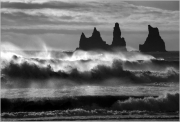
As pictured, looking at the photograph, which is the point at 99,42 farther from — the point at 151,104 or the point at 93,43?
the point at 151,104

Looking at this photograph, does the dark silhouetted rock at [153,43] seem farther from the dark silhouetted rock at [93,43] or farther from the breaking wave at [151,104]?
the breaking wave at [151,104]

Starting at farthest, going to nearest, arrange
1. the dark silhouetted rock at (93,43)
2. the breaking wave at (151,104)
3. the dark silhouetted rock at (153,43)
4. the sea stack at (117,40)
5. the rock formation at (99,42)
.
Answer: the dark silhouetted rock at (153,43) < the sea stack at (117,40) < the rock formation at (99,42) < the dark silhouetted rock at (93,43) < the breaking wave at (151,104)

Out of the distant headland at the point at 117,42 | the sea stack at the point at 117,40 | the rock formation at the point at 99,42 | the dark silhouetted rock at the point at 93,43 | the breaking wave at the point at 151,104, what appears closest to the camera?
the breaking wave at the point at 151,104

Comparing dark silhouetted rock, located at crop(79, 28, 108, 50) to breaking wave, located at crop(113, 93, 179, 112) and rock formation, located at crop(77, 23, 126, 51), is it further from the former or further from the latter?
breaking wave, located at crop(113, 93, 179, 112)

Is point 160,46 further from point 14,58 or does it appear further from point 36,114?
point 36,114

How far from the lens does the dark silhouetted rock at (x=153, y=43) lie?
10338 cm

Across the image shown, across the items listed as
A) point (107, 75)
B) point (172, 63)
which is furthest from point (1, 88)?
point (172, 63)

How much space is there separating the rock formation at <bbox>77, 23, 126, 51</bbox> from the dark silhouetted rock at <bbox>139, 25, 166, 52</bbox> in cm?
1223

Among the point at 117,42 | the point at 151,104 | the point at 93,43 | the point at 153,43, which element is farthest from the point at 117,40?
the point at 151,104

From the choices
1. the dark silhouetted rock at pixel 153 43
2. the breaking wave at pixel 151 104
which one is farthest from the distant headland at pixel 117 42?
the breaking wave at pixel 151 104

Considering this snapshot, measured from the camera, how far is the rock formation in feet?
292

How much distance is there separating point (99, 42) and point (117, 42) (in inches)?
255

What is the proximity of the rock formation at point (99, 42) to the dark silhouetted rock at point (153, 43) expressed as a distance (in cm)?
1223

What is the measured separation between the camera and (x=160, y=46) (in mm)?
106500
